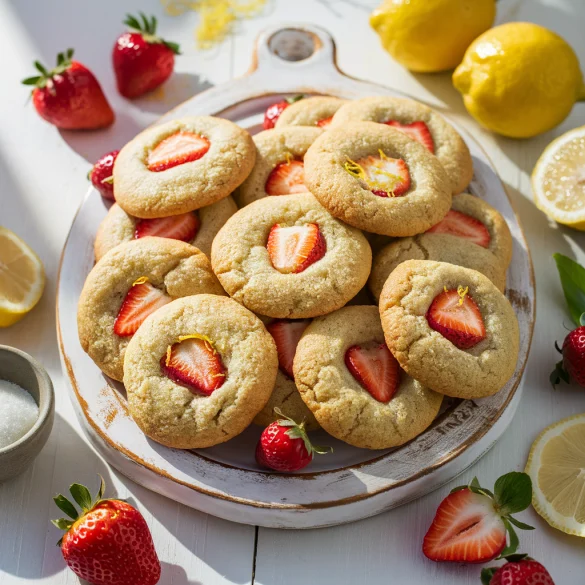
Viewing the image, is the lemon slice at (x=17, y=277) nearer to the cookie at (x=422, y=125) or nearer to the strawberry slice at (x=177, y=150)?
the strawberry slice at (x=177, y=150)

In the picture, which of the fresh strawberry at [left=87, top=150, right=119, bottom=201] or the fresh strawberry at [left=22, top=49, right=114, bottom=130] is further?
the fresh strawberry at [left=22, top=49, right=114, bottom=130]

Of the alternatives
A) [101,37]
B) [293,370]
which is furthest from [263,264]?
[101,37]

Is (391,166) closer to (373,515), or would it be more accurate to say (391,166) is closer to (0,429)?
(373,515)

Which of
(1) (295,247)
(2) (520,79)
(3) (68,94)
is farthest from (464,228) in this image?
(3) (68,94)

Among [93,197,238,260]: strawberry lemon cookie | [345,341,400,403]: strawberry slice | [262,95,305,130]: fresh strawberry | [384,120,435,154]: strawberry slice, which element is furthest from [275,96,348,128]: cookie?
[345,341,400,403]: strawberry slice

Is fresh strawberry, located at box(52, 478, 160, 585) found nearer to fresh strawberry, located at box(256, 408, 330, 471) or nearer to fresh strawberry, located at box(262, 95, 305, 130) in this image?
fresh strawberry, located at box(256, 408, 330, 471)

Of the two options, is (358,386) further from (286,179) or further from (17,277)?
(17,277)

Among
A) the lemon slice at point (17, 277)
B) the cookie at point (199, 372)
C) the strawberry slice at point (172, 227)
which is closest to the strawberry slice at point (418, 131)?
the strawberry slice at point (172, 227)
